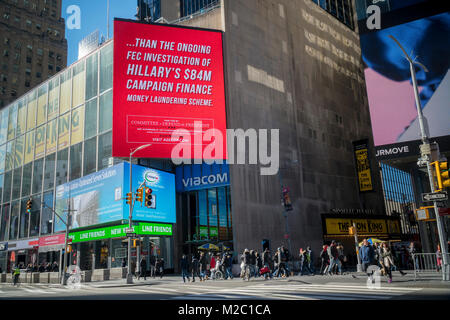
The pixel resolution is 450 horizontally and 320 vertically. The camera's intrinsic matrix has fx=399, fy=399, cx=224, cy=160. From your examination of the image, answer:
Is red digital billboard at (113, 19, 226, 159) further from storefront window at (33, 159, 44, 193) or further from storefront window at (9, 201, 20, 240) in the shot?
storefront window at (9, 201, 20, 240)

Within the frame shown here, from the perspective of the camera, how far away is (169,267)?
3859 cm

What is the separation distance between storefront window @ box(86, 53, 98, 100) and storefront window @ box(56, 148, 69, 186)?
7561 millimetres

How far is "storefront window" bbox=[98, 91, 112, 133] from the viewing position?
4041 centimetres

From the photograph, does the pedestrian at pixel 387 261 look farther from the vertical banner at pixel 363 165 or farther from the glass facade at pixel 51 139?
the vertical banner at pixel 363 165

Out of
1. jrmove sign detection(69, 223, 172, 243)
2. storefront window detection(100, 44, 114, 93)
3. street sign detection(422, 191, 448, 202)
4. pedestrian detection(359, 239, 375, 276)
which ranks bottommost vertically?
pedestrian detection(359, 239, 375, 276)

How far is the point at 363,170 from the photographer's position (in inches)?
1970

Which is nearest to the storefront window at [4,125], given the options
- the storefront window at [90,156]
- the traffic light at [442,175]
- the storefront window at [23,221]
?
the storefront window at [23,221]

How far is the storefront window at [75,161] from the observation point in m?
43.9

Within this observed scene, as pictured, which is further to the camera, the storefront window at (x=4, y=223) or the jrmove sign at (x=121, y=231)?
A: the storefront window at (x=4, y=223)

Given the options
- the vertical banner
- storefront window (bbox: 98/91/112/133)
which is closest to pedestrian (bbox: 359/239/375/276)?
storefront window (bbox: 98/91/112/133)

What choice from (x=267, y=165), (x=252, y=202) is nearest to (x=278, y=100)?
(x=267, y=165)

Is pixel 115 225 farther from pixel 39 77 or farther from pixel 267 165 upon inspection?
pixel 39 77

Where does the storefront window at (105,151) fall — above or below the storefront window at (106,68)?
below

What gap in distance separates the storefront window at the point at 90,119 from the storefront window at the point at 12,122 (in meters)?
20.8
